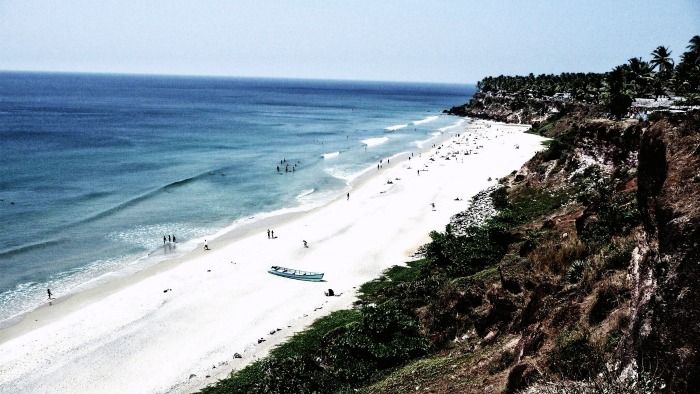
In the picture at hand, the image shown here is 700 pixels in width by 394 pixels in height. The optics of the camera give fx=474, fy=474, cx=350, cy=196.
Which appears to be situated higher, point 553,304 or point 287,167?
point 553,304

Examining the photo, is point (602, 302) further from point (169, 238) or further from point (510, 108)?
point (510, 108)

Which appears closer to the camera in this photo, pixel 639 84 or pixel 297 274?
pixel 297 274

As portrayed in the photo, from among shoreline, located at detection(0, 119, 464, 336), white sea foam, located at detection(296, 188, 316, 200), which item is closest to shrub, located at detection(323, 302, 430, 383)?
shoreline, located at detection(0, 119, 464, 336)

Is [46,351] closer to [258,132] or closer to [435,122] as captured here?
[258,132]

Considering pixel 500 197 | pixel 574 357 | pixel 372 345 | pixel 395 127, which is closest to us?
pixel 574 357

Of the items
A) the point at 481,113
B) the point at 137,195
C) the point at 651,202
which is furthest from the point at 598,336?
the point at 481,113

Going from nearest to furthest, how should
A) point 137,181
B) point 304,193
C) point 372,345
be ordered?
1. point 372,345
2. point 304,193
3. point 137,181

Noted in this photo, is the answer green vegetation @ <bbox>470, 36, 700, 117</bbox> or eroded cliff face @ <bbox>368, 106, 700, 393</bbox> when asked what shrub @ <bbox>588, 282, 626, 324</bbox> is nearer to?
eroded cliff face @ <bbox>368, 106, 700, 393</bbox>

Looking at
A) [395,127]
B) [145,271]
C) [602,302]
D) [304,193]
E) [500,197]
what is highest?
[602,302]

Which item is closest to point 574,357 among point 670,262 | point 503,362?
point 503,362
